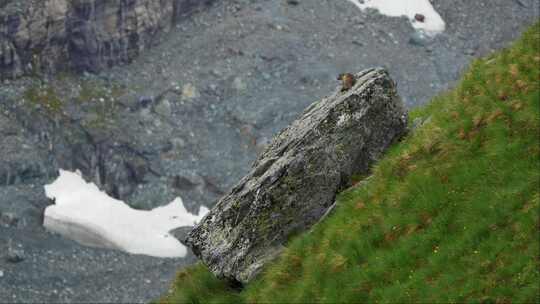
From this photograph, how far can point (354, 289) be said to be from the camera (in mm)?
16141

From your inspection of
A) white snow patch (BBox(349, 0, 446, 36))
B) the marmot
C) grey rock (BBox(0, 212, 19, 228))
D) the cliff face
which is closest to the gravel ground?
grey rock (BBox(0, 212, 19, 228))

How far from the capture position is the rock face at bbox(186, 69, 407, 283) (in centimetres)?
1884

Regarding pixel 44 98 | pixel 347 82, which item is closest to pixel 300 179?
pixel 347 82

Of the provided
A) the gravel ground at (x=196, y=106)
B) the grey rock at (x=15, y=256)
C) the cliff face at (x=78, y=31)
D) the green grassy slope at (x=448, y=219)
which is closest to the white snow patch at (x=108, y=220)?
the gravel ground at (x=196, y=106)

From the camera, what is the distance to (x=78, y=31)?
337ft

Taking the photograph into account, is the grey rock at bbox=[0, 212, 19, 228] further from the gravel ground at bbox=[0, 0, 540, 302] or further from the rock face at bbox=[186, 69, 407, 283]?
the rock face at bbox=[186, 69, 407, 283]

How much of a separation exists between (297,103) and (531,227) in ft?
286

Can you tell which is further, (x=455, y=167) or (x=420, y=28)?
(x=420, y=28)

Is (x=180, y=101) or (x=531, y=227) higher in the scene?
(x=531, y=227)

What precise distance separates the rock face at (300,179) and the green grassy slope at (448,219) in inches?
25.8

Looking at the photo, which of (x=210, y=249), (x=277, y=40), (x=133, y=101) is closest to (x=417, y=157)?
(x=210, y=249)

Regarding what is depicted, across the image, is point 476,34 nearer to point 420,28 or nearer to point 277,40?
point 420,28

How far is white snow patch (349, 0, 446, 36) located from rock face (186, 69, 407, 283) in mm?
98186

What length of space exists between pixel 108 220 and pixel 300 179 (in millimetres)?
70686
